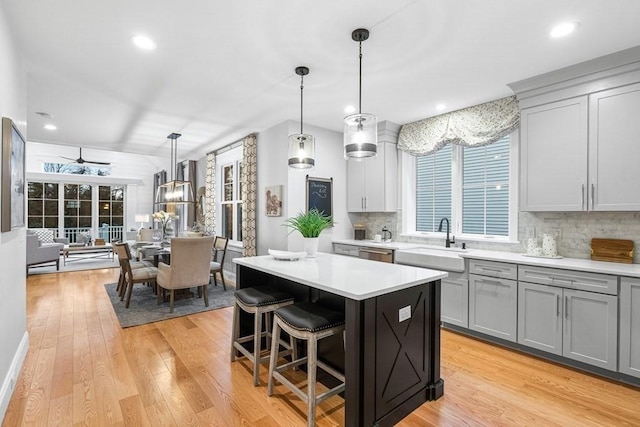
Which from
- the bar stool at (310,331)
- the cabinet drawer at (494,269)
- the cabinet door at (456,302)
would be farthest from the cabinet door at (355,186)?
the bar stool at (310,331)

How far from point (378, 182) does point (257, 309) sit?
3077 mm

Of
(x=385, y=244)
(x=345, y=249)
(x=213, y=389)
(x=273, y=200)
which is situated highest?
(x=273, y=200)

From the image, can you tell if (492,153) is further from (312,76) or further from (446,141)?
(312,76)

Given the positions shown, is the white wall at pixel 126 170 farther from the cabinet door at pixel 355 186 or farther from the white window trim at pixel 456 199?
the white window trim at pixel 456 199

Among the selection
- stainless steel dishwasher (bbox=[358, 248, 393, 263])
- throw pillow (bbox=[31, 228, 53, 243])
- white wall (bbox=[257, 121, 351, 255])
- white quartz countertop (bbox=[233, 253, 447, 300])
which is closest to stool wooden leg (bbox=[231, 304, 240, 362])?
white quartz countertop (bbox=[233, 253, 447, 300])

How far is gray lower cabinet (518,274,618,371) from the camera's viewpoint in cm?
256

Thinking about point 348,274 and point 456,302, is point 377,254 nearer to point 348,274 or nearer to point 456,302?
point 456,302

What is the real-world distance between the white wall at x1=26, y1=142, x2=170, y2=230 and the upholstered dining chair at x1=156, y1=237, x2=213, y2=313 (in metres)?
5.65

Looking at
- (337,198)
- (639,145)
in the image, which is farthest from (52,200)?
(639,145)

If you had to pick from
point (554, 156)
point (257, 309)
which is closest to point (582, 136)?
point (554, 156)

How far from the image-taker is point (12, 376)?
233cm

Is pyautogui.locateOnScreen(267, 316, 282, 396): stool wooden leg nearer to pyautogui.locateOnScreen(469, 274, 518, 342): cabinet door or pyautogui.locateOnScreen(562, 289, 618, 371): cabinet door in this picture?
pyautogui.locateOnScreen(469, 274, 518, 342): cabinet door

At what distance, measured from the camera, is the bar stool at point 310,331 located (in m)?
1.95

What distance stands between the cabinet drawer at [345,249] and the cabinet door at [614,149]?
2779 millimetres
